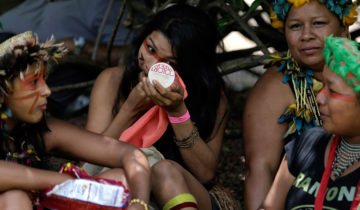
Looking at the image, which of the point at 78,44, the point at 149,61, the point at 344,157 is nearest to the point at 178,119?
the point at 149,61

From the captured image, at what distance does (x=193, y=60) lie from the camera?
11.2 ft

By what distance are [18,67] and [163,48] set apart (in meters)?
0.97

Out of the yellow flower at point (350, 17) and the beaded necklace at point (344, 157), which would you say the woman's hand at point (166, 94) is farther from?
the yellow flower at point (350, 17)

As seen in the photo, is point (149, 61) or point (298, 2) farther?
point (149, 61)

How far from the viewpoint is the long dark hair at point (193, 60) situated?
337cm

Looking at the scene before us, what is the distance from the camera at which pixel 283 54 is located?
3.93 metres

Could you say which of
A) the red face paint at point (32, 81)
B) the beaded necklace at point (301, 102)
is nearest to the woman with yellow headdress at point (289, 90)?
the beaded necklace at point (301, 102)

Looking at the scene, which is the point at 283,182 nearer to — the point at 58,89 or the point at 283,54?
the point at 283,54

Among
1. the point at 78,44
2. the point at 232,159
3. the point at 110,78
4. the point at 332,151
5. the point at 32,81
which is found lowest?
the point at 232,159

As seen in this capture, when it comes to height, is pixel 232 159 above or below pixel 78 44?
below

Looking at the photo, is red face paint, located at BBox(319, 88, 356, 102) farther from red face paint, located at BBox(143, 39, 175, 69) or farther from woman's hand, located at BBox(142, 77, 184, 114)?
red face paint, located at BBox(143, 39, 175, 69)

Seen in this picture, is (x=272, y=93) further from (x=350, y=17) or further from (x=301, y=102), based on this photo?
(x=350, y=17)

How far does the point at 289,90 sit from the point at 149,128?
0.86 meters

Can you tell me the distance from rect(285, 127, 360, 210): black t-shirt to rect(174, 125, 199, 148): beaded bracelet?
0.56 m
